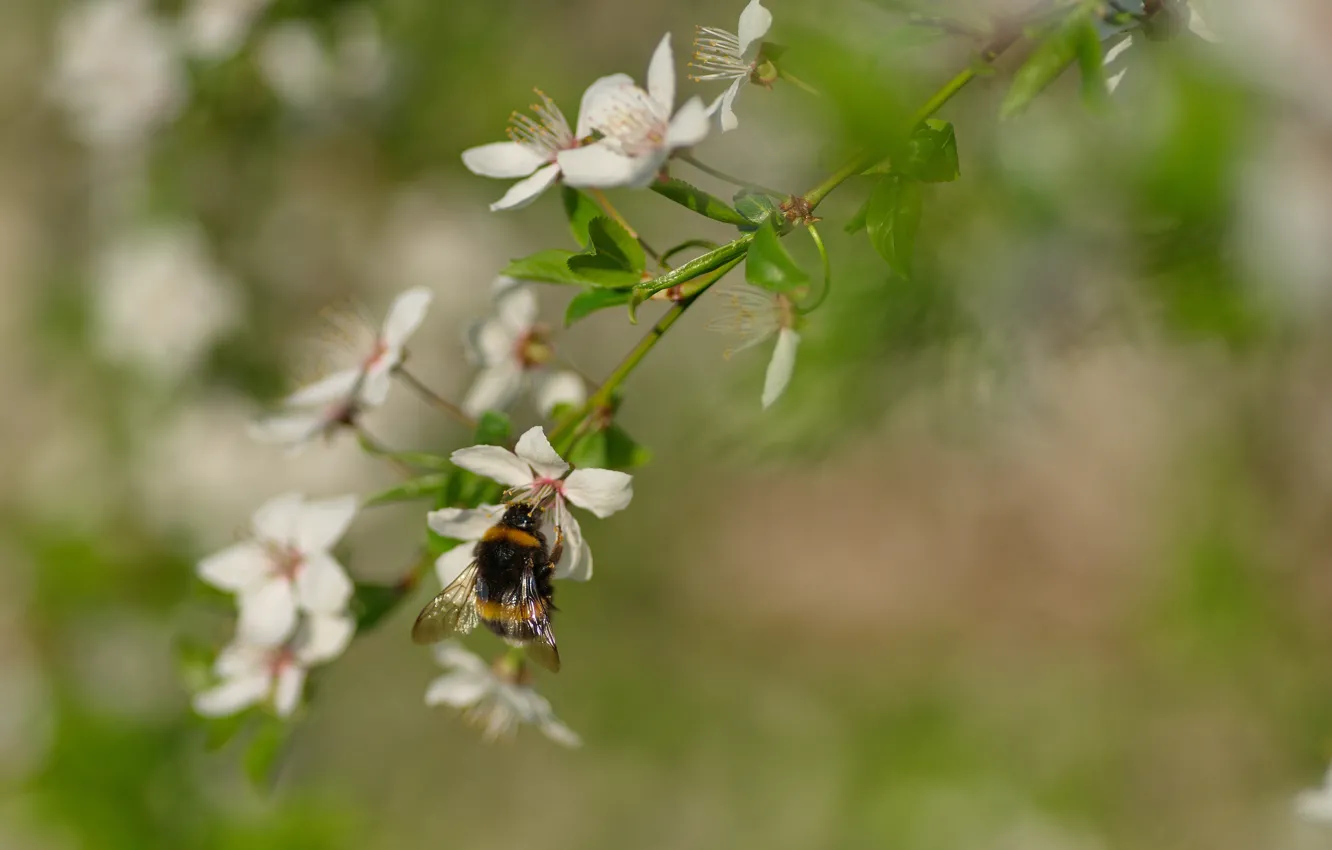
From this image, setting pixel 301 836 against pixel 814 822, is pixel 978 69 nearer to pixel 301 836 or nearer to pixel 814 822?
pixel 301 836

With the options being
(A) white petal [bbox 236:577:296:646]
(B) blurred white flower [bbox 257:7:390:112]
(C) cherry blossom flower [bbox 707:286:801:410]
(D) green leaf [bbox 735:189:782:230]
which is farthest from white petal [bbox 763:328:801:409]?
(B) blurred white flower [bbox 257:7:390:112]

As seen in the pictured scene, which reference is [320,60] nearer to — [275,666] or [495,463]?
[275,666]

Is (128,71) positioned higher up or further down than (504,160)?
further down

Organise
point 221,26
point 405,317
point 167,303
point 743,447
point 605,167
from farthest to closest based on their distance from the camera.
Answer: point 167,303
point 743,447
point 221,26
point 405,317
point 605,167

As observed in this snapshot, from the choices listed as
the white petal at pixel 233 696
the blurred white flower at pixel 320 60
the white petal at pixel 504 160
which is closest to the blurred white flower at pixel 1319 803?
the white petal at pixel 504 160

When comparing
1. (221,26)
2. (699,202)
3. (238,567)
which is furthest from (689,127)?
(221,26)

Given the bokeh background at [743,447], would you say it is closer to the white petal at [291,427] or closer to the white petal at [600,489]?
the white petal at [291,427]

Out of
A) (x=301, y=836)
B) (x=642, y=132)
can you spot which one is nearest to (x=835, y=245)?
(x=642, y=132)
